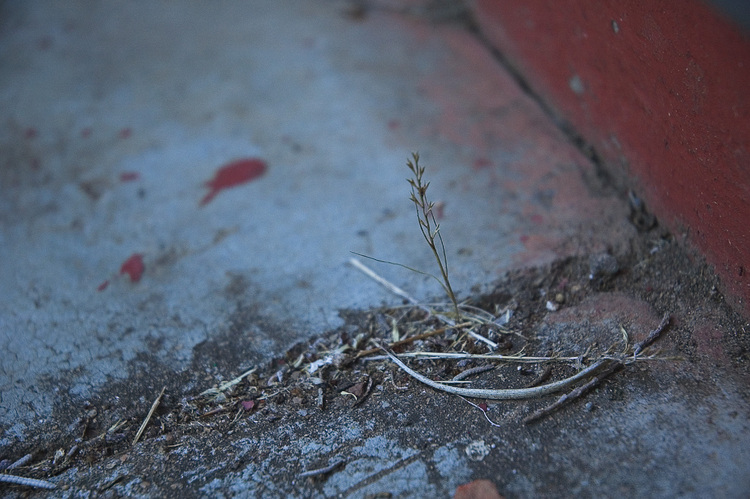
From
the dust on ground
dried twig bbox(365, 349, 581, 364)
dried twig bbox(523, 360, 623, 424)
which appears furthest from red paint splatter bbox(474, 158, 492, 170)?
dried twig bbox(523, 360, 623, 424)

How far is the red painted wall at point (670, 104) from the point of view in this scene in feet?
4.40

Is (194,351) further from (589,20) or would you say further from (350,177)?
(589,20)

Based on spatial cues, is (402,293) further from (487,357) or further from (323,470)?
(323,470)

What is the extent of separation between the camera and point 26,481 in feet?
4.59

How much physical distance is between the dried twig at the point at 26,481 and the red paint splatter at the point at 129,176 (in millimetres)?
1290

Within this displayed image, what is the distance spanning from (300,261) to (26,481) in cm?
97

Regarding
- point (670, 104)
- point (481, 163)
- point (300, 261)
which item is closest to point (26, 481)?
point (300, 261)

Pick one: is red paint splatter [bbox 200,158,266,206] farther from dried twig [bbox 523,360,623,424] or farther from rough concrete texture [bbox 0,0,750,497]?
dried twig [bbox 523,360,623,424]

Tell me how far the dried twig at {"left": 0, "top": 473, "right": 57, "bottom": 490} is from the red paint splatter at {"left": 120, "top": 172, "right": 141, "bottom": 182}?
1290mm

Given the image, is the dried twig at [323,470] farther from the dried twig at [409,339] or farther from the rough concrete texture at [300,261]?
the dried twig at [409,339]

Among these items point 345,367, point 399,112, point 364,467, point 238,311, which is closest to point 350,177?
point 399,112

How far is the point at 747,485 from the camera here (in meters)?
1.14

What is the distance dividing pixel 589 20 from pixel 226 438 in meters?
1.72

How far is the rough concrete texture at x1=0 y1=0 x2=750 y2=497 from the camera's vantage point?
52.4 inches
